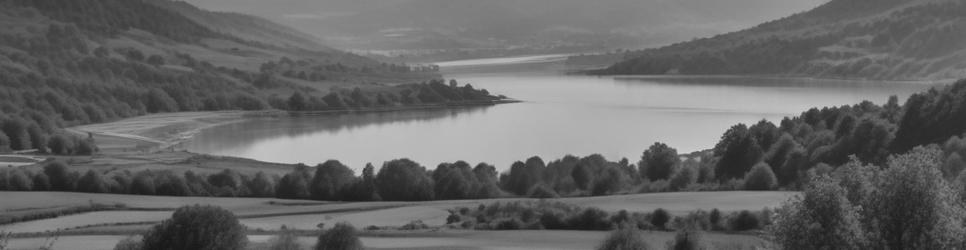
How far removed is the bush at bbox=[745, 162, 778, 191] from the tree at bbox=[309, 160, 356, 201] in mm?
8087

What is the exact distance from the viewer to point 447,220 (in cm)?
2284

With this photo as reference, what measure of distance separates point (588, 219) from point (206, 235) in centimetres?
719

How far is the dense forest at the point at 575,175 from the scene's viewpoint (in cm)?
2881

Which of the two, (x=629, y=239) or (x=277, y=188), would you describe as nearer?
(x=629, y=239)

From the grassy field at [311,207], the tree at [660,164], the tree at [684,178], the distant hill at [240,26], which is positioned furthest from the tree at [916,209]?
the distant hill at [240,26]

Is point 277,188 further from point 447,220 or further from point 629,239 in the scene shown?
point 629,239

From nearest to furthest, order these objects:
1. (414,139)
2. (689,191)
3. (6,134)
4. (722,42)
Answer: (689,191), (6,134), (414,139), (722,42)

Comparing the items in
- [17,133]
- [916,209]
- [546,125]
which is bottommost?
[546,125]

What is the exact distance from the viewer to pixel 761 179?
89.5ft

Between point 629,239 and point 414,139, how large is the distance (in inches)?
1334

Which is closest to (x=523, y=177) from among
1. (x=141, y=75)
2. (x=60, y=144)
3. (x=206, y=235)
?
(x=206, y=235)

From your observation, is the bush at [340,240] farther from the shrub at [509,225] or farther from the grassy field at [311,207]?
the grassy field at [311,207]

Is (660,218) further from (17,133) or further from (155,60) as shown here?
(155,60)

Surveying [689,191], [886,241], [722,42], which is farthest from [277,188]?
→ [722,42]
